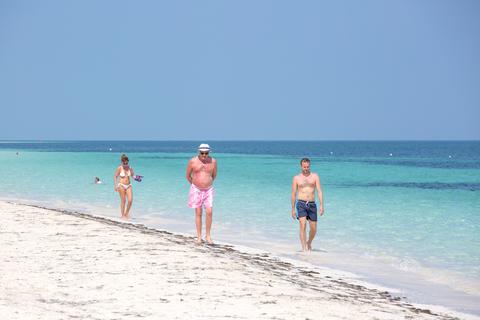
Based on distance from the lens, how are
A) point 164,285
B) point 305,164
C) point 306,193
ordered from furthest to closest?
point 306,193 < point 305,164 < point 164,285

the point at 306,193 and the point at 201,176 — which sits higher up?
the point at 201,176

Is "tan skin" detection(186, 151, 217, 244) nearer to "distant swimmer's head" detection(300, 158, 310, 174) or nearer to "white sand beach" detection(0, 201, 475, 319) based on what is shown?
"white sand beach" detection(0, 201, 475, 319)

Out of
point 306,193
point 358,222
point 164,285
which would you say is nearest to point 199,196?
point 306,193

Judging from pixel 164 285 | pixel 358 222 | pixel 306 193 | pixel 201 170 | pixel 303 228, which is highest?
pixel 201 170

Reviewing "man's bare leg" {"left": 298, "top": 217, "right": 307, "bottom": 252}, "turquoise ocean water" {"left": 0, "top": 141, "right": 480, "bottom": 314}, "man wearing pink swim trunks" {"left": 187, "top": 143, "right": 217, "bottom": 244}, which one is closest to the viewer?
"turquoise ocean water" {"left": 0, "top": 141, "right": 480, "bottom": 314}

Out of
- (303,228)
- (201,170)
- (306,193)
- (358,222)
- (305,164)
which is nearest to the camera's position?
(201,170)

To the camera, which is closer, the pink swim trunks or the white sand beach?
the white sand beach

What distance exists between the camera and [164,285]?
8.26 meters

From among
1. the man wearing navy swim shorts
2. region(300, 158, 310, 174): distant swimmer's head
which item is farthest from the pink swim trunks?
region(300, 158, 310, 174): distant swimmer's head

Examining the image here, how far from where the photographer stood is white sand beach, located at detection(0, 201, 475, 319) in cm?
704

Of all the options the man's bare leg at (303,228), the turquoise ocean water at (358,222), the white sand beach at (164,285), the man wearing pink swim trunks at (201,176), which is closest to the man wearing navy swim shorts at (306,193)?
the man's bare leg at (303,228)

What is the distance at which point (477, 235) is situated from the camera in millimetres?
16984

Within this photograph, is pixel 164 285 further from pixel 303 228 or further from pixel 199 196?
pixel 303 228

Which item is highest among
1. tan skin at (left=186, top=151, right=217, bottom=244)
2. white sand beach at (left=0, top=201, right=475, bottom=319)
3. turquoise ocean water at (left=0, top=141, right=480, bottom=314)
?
tan skin at (left=186, top=151, right=217, bottom=244)
